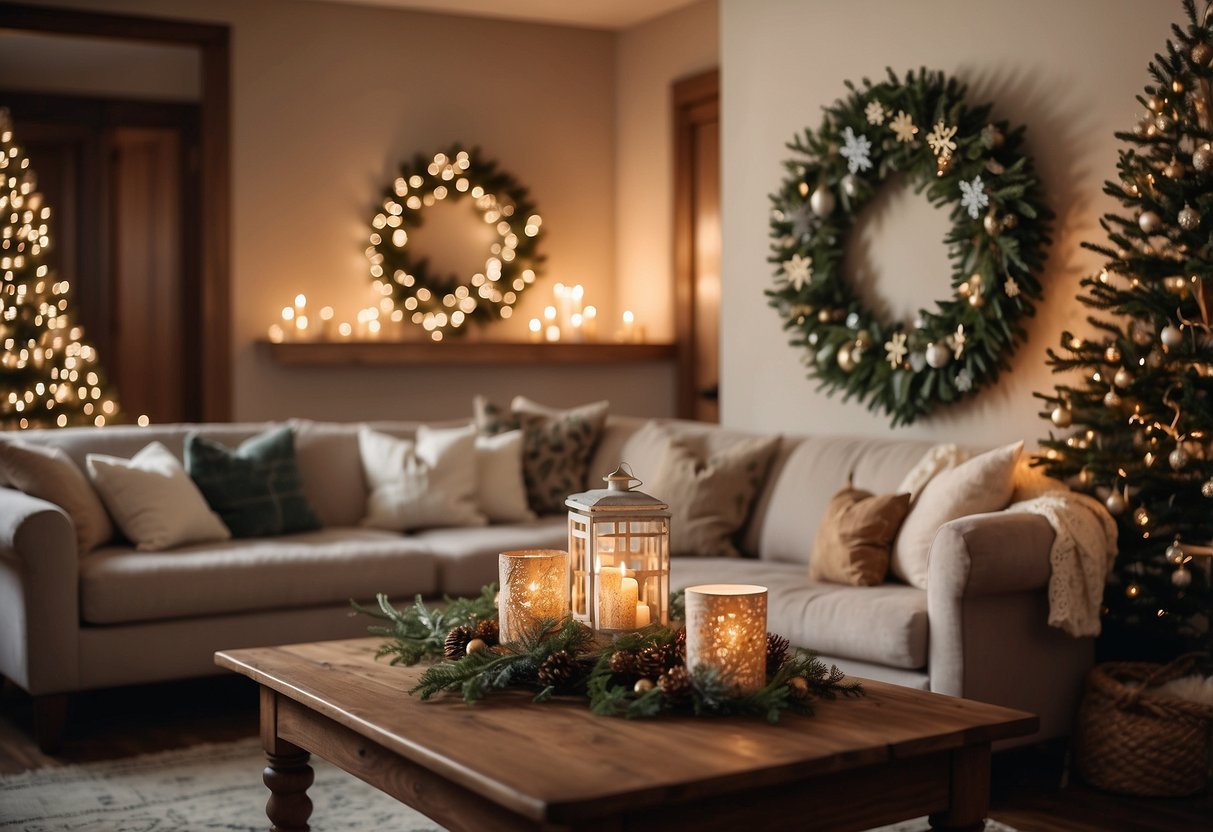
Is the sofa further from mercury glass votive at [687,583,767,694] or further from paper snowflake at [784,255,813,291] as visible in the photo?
mercury glass votive at [687,583,767,694]

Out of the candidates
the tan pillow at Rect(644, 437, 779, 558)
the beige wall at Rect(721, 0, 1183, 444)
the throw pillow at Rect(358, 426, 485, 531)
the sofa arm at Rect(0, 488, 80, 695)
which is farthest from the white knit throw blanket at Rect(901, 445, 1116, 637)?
the sofa arm at Rect(0, 488, 80, 695)

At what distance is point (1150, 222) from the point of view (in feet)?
11.2

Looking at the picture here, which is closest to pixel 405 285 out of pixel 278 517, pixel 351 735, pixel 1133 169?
pixel 278 517

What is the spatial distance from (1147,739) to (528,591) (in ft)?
5.77

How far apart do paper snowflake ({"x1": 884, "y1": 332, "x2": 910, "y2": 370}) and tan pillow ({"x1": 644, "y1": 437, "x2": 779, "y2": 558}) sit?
47 cm

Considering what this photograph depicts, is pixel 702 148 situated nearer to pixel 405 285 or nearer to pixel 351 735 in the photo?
pixel 405 285

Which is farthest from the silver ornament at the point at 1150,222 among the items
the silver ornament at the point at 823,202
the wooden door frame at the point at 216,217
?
the wooden door frame at the point at 216,217

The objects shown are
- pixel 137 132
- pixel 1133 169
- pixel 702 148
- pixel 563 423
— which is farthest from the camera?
pixel 137 132

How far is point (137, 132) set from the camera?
778 centimetres

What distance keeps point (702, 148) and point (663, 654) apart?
14.9 feet

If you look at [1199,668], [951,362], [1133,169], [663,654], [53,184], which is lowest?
[1199,668]

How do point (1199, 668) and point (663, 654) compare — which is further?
point (1199, 668)

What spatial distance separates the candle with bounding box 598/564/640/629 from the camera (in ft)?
8.25

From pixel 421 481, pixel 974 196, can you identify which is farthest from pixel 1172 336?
pixel 421 481
